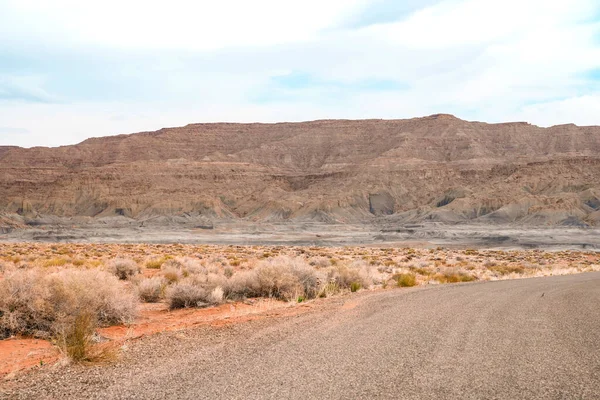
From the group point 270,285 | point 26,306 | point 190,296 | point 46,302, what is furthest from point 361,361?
point 270,285

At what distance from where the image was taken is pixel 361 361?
22.6 feet

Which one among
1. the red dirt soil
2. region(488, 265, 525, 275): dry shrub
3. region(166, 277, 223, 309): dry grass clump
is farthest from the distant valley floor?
the red dirt soil

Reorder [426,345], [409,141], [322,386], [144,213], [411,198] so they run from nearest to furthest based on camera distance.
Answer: [322,386]
[426,345]
[144,213]
[411,198]
[409,141]

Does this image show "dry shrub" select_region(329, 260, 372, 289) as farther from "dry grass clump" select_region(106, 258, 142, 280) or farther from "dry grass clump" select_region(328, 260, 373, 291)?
"dry grass clump" select_region(106, 258, 142, 280)

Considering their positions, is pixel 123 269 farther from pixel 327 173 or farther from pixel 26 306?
pixel 327 173

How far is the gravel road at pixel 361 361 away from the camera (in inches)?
225

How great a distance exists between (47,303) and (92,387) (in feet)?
17.3

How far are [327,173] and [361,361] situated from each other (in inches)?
5183

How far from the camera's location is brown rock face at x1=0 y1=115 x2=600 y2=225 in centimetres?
11250

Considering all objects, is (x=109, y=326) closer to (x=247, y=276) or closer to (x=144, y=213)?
(x=247, y=276)

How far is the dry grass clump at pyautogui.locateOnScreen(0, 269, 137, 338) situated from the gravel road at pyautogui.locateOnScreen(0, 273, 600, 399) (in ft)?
9.49

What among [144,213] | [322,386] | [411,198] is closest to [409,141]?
[411,198]

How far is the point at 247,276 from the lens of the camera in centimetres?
1590

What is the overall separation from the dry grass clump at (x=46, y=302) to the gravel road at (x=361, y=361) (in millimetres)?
2894
